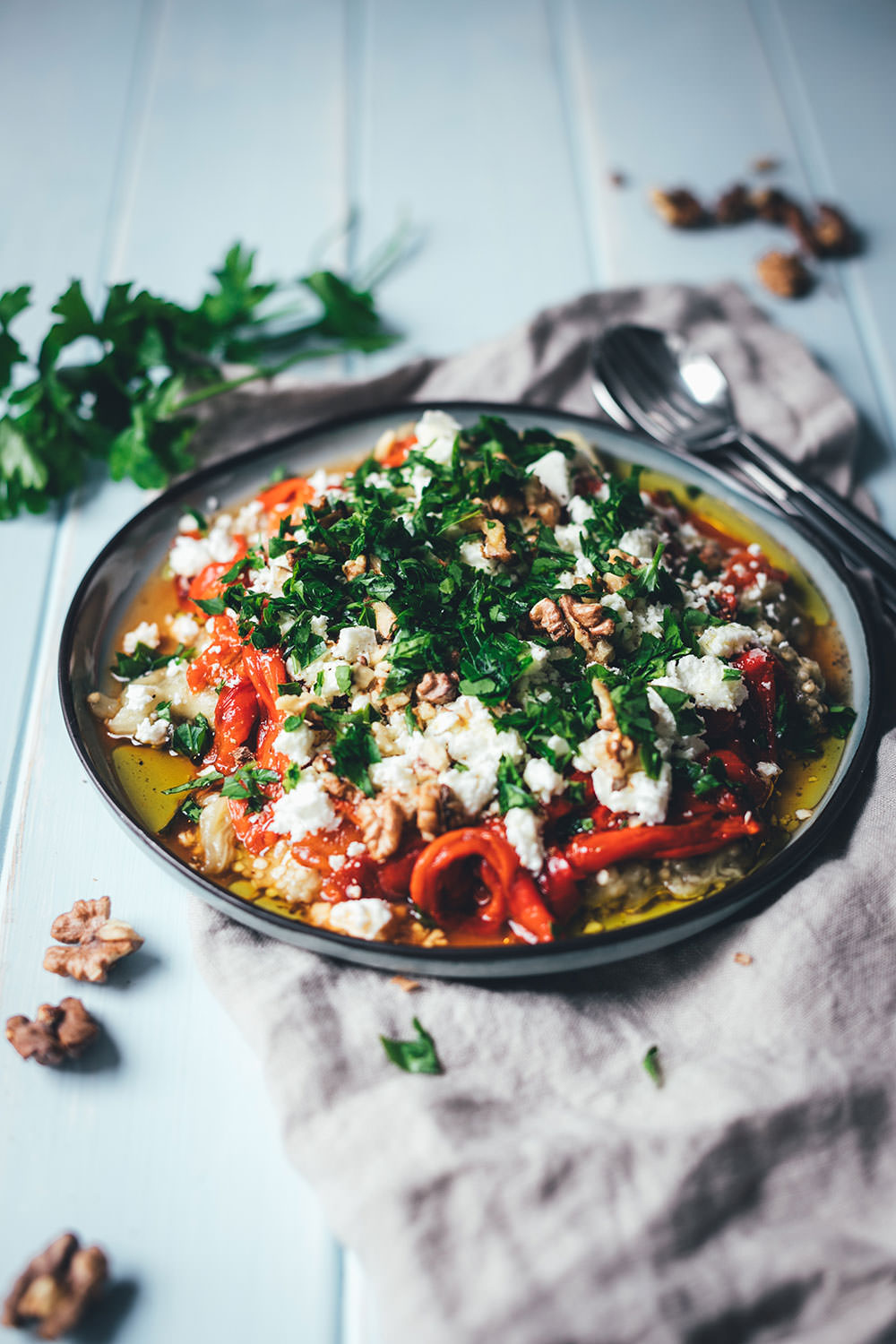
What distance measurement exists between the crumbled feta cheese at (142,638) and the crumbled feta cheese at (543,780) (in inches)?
47.5

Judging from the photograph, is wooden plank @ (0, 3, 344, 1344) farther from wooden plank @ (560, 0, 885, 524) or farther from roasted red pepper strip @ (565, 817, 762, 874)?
wooden plank @ (560, 0, 885, 524)

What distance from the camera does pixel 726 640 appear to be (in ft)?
8.87

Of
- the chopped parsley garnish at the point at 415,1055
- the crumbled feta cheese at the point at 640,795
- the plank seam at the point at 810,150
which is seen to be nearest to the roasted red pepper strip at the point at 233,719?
the chopped parsley garnish at the point at 415,1055

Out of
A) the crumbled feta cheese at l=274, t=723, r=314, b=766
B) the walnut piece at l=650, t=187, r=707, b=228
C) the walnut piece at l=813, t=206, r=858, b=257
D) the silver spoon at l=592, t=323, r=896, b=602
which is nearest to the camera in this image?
the crumbled feta cheese at l=274, t=723, r=314, b=766

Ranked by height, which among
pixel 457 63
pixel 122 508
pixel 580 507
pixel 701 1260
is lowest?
pixel 701 1260

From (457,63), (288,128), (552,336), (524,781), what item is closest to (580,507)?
(524,781)

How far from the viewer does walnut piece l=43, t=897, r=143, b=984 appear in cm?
258

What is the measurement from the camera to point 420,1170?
2.18 metres

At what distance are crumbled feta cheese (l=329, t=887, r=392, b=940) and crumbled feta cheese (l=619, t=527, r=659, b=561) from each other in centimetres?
120

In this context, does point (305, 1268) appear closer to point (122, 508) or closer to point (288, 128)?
point (122, 508)

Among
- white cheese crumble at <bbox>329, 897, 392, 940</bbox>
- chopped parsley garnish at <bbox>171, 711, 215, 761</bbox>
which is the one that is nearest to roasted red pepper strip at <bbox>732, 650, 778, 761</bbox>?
white cheese crumble at <bbox>329, 897, 392, 940</bbox>

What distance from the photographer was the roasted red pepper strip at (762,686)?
2725mm

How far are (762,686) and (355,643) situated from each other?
1.07m

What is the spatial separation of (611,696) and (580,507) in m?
0.72
